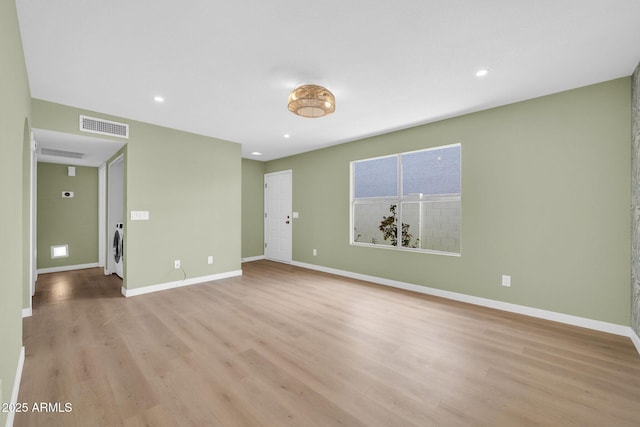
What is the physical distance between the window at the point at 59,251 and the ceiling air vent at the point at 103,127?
3.34 meters

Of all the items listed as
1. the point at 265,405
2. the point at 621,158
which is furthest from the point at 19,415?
the point at 621,158

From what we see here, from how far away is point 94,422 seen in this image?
1514 millimetres

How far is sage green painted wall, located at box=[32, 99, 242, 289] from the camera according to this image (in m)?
3.76

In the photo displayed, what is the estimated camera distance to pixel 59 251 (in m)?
5.28

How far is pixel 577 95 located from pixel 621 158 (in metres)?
0.76

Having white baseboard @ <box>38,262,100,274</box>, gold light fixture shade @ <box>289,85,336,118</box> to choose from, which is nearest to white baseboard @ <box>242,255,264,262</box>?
white baseboard @ <box>38,262,100,274</box>

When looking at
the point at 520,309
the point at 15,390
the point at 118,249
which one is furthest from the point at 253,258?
the point at 520,309

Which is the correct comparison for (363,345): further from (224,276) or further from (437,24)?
(224,276)

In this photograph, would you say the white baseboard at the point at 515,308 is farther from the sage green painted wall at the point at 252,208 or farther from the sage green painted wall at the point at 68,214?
the sage green painted wall at the point at 68,214

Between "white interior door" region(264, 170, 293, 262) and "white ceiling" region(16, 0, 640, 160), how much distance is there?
3001mm

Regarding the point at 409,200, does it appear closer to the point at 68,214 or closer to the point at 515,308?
the point at 515,308

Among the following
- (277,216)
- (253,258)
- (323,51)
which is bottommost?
(253,258)

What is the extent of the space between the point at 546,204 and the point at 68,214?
7.94 metres

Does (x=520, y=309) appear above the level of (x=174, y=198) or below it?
below
